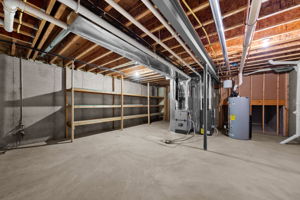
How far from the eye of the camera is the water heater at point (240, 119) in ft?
9.79

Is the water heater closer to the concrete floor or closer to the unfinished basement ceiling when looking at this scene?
the concrete floor

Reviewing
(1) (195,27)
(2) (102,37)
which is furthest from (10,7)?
(1) (195,27)

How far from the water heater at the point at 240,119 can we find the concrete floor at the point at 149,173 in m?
0.66

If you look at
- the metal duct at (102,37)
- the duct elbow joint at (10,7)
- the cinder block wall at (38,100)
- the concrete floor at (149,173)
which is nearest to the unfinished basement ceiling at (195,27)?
the metal duct at (102,37)

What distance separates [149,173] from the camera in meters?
1.52

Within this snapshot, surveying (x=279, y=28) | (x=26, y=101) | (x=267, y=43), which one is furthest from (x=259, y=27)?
(x=26, y=101)

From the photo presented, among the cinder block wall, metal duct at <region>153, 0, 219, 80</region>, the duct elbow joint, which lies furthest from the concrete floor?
the duct elbow joint

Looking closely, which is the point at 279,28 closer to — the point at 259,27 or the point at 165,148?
the point at 259,27

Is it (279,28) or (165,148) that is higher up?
(279,28)

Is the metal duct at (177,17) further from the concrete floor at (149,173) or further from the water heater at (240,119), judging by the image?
the water heater at (240,119)

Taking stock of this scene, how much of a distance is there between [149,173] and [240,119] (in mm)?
2882

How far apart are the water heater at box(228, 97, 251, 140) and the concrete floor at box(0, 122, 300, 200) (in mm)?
660

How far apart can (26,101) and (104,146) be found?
80.9 inches

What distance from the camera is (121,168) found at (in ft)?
5.38
